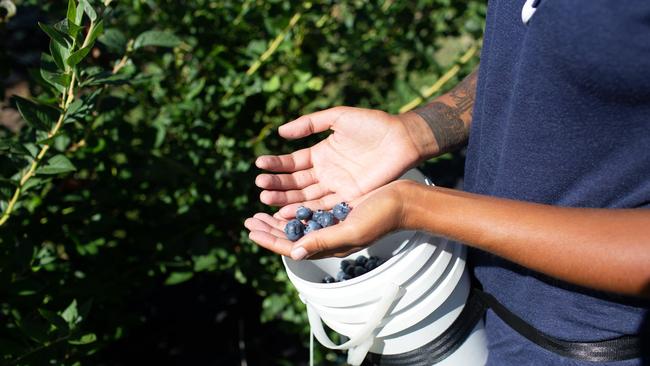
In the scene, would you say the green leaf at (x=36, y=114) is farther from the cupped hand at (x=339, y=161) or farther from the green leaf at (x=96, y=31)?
the cupped hand at (x=339, y=161)

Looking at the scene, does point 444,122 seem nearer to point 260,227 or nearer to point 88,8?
point 260,227

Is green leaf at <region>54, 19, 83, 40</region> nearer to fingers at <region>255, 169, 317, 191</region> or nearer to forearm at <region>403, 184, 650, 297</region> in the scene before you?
fingers at <region>255, 169, 317, 191</region>

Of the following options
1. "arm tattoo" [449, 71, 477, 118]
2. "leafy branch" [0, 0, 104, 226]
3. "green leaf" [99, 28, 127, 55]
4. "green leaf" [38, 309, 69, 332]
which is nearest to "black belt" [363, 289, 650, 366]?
"arm tattoo" [449, 71, 477, 118]

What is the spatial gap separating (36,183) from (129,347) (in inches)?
44.1

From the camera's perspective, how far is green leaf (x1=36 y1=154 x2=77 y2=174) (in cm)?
126

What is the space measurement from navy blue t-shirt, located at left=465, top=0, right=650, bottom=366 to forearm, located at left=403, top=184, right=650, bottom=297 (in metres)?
0.09

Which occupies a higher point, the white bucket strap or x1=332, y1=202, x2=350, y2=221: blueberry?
the white bucket strap

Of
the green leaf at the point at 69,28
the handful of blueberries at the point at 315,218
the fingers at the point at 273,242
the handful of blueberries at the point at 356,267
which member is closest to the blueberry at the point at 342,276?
the handful of blueberries at the point at 356,267

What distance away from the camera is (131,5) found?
80.4 inches

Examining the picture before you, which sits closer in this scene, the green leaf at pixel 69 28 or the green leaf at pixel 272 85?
the green leaf at pixel 69 28

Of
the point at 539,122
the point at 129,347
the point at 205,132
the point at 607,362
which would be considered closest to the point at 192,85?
the point at 205,132

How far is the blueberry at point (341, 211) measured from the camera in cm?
124

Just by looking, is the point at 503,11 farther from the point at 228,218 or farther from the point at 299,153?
the point at 228,218

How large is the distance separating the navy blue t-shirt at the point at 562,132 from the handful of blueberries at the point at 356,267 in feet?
0.72
